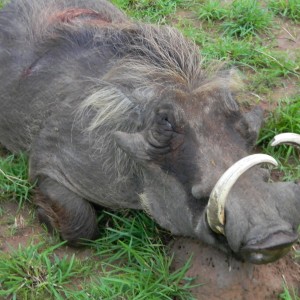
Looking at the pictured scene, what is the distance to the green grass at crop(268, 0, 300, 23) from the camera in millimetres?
5082

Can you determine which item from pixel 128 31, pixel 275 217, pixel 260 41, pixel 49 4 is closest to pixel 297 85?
pixel 260 41

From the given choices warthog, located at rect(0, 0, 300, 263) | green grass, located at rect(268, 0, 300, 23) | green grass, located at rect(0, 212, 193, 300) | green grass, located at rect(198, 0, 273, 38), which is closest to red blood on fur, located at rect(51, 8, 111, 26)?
warthog, located at rect(0, 0, 300, 263)

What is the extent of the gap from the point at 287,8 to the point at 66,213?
8.87ft

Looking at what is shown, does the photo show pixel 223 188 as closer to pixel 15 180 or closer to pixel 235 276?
pixel 235 276

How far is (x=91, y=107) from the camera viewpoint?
3.33 metres

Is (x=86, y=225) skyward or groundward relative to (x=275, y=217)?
groundward

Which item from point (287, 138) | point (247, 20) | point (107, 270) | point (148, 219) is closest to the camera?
point (287, 138)

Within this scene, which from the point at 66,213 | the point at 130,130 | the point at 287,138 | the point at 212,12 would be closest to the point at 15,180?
the point at 66,213

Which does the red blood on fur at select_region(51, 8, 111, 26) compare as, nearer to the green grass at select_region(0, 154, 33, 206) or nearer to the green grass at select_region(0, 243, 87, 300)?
the green grass at select_region(0, 154, 33, 206)

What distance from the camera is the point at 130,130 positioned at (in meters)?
3.15

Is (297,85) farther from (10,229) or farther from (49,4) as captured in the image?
(10,229)

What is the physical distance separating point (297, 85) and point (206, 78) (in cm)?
146

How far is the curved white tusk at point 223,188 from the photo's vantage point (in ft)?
7.99

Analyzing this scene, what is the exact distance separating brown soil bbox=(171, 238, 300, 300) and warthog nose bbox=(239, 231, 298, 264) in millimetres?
490
